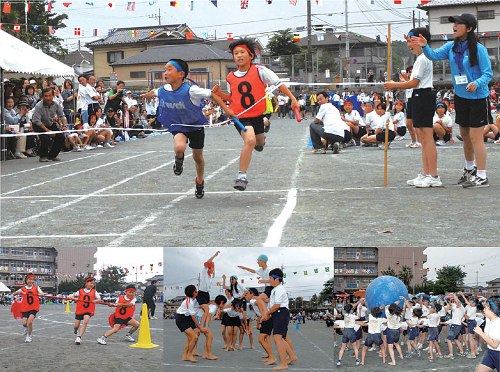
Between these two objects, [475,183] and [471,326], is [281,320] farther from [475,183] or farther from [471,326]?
[475,183]

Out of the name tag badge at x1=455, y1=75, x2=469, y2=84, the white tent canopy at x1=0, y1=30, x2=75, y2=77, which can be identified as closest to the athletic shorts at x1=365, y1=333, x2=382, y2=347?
the name tag badge at x1=455, y1=75, x2=469, y2=84

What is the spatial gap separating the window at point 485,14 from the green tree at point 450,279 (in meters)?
69.1

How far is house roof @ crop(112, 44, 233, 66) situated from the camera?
66.0m

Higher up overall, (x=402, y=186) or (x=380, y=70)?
(x=380, y=70)

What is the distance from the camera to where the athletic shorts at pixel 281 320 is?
7.98 m

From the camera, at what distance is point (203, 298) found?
808cm

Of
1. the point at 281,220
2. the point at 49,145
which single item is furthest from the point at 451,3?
the point at 281,220

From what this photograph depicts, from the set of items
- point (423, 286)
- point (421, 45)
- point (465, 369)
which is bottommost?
point (465, 369)

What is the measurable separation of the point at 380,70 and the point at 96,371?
3618 inches

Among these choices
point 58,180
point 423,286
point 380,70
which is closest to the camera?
point 423,286

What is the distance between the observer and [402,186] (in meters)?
12.6

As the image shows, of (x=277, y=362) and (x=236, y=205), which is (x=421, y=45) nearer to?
(x=236, y=205)

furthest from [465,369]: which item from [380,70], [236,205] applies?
[380,70]

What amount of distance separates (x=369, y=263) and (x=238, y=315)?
1303mm
